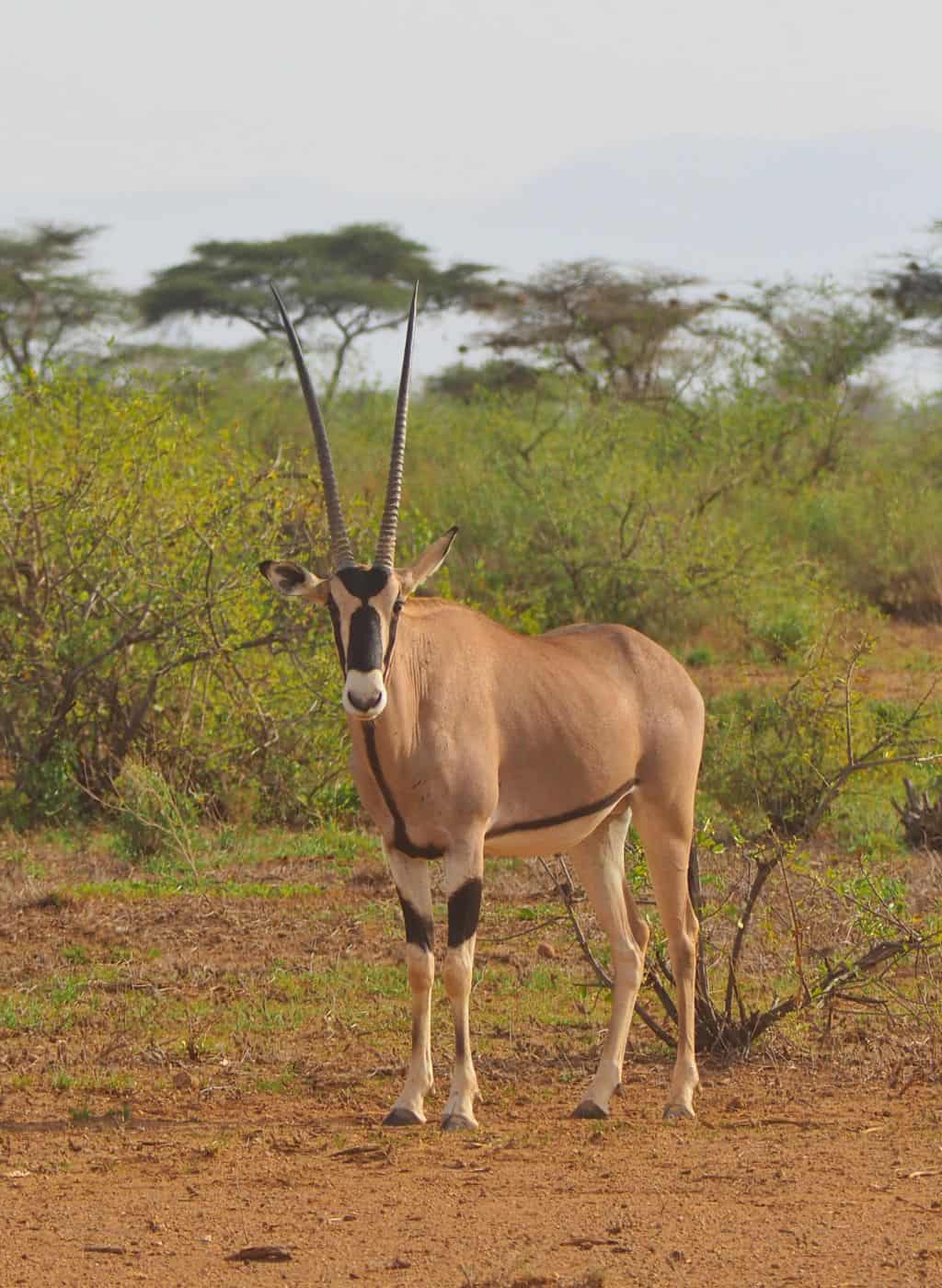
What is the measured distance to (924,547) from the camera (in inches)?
800

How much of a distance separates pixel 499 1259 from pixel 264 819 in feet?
23.0

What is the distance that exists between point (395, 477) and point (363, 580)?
0.57m

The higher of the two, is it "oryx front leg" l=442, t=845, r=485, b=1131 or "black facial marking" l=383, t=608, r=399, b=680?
"black facial marking" l=383, t=608, r=399, b=680

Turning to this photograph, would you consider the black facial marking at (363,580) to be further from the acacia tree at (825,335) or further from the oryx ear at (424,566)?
the acacia tree at (825,335)

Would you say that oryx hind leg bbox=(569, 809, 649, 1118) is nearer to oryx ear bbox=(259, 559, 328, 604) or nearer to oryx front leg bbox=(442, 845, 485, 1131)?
oryx front leg bbox=(442, 845, 485, 1131)

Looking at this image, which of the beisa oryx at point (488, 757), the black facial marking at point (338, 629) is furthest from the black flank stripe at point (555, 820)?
the black facial marking at point (338, 629)

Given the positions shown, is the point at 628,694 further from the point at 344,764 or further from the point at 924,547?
the point at 924,547

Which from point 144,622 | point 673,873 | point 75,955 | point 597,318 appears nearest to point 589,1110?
point 673,873

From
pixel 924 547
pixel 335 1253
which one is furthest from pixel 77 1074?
pixel 924 547

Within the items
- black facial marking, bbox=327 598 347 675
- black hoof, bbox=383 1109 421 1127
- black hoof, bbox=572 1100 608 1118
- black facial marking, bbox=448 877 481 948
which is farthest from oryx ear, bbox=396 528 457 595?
black hoof, bbox=572 1100 608 1118

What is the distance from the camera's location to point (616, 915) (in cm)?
640

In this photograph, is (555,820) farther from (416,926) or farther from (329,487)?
(329,487)

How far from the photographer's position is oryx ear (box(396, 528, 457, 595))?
5859 millimetres

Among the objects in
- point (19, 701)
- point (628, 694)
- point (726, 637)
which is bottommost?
point (726, 637)
